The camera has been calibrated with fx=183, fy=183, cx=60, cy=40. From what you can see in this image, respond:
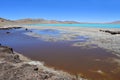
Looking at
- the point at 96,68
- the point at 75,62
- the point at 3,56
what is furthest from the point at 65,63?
the point at 3,56

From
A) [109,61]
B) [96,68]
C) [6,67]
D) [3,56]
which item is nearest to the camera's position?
[6,67]

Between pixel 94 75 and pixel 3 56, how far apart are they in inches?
265

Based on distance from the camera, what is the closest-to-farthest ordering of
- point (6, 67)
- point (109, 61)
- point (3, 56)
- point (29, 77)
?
point (29, 77), point (6, 67), point (3, 56), point (109, 61)

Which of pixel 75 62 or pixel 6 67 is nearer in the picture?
pixel 6 67

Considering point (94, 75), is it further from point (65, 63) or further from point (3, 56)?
point (3, 56)

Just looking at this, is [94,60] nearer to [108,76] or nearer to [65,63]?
[65,63]

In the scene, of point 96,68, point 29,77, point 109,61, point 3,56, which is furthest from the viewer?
point 109,61

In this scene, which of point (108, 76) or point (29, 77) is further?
point (108, 76)

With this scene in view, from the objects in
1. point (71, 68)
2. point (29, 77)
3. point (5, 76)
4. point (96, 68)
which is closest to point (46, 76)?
point (29, 77)

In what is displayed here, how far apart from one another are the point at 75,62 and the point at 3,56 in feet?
17.7

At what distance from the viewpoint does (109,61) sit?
1427 centimetres

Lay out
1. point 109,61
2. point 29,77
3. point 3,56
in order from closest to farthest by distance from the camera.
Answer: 1. point 29,77
2. point 3,56
3. point 109,61

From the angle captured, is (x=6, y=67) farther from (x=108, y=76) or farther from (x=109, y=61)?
(x=109, y=61)

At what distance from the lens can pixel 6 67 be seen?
10398 millimetres
